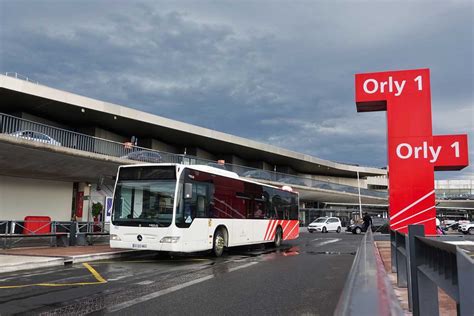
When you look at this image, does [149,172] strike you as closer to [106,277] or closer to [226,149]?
[106,277]

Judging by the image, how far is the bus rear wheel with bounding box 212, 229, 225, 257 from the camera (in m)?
15.0

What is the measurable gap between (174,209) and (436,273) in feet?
Answer: 34.2

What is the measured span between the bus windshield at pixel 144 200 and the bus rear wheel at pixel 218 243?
2504mm

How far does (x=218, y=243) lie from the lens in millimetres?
15180

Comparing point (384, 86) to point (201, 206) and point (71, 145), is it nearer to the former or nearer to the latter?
point (201, 206)

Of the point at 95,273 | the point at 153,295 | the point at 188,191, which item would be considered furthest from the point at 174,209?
the point at 153,295

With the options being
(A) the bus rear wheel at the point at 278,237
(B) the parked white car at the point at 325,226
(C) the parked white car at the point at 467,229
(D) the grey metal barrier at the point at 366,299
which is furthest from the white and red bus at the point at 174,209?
(C) the parked white car at the point at 467,229

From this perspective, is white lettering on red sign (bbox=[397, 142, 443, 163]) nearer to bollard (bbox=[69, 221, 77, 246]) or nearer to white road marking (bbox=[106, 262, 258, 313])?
white road marking (bbox=[106, 262, 258, 313])

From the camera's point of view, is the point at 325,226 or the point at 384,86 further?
the point at 325,226

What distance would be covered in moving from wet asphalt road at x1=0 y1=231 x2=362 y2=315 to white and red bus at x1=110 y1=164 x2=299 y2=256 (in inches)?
30.4

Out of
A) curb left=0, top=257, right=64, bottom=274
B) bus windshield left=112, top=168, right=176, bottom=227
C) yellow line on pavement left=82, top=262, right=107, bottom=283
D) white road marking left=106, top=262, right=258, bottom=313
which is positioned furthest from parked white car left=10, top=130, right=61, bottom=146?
white road marking left=106, top=262, right=258, bottom=313

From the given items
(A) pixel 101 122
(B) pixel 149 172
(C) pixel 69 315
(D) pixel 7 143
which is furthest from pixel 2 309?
(A) pixel 101 122

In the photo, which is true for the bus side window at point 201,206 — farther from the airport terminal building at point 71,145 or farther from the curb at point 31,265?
the airport terminal building at point 71,145

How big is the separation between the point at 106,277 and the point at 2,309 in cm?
345
